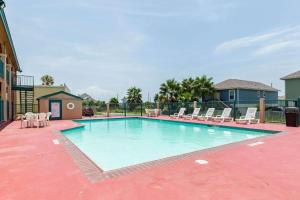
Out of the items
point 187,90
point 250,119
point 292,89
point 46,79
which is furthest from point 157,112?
point 46,79

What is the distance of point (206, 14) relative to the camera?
1395 centimetres

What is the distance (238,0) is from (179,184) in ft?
39.8

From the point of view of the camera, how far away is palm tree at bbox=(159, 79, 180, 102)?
26172mm

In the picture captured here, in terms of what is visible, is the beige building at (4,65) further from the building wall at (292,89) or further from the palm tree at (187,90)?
the building wall at (292,89)

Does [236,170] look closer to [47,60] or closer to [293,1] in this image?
[293,1]

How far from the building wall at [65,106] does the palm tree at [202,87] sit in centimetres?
1379

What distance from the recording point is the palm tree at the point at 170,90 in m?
26.2

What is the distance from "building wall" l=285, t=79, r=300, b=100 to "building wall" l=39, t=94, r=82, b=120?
21.8 meters

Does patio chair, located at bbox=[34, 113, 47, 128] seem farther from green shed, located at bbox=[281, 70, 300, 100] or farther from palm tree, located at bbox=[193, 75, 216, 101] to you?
green shed, located at bbox=[281, 70, 300, 100]

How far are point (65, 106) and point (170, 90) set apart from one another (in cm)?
1299

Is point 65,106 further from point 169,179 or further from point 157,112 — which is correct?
point 169,179

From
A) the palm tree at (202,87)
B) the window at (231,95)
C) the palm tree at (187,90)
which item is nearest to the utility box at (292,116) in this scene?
the palm tree at (187,90)

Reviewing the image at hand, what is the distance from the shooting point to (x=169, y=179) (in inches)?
151

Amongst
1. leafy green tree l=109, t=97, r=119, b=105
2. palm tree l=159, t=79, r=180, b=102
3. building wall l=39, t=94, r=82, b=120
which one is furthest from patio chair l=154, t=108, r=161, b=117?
leafy green tree l=109, t=97, r=119, b=105
